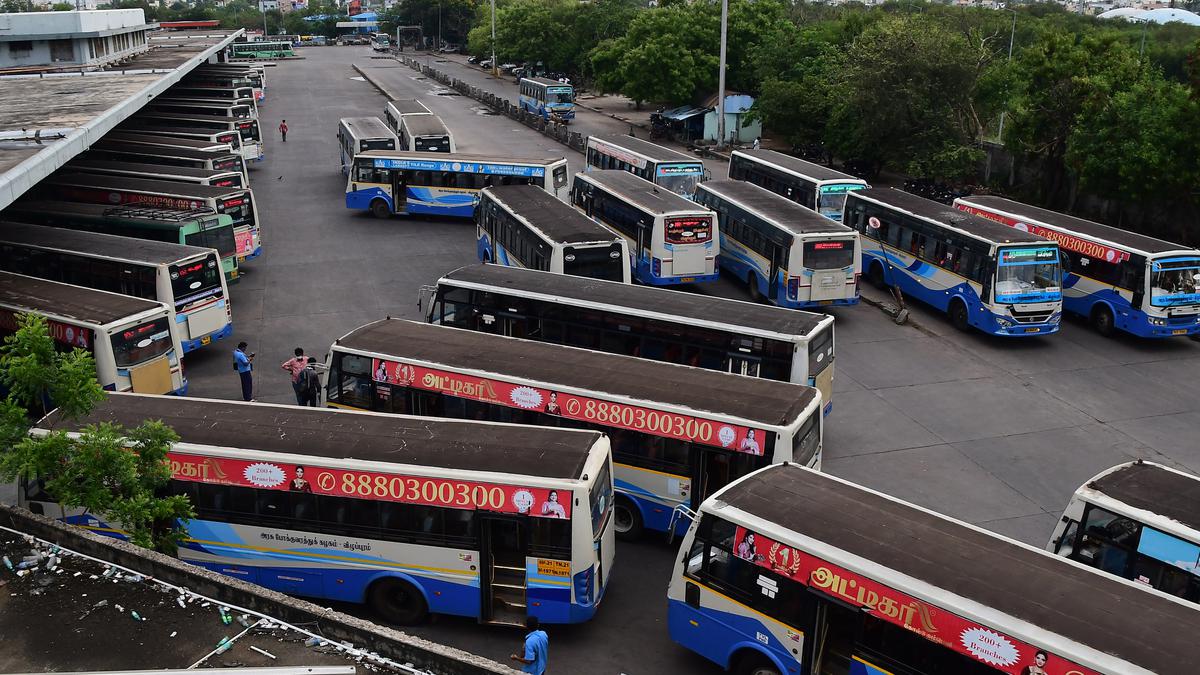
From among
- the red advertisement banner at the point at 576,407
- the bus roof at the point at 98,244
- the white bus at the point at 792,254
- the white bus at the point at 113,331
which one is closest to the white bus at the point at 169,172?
the bus roof at the point at 98,244

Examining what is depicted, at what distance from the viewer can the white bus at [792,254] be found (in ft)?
81.6

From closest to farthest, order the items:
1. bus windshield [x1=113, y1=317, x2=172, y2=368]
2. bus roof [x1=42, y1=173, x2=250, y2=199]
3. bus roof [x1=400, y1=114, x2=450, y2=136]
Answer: bus windshield [x1=113, y1=317, x2=172, y2=368] → bus roof [x1=42, y1=173, x2=250, y2=199] → bus roof [x1=400, y1=114, x2=450, y2=136]

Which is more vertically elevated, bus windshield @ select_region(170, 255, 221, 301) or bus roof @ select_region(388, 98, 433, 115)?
bus roof @ select_region(388, 98, 433, 115)

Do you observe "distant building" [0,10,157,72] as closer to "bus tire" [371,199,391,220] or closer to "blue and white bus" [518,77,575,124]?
"bus tire" [371,199,391,220]

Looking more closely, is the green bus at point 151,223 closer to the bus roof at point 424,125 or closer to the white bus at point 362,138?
the white bus at point 362,138

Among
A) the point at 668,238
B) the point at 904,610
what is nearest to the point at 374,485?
the point at 904,610

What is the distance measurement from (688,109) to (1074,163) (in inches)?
1066

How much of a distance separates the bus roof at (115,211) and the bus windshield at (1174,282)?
77.0 ft

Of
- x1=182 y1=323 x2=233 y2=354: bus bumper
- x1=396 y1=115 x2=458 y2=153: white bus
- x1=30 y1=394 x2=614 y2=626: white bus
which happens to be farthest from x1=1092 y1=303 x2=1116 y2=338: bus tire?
x1=396 y1=115 x2=458 y2=153: white bus

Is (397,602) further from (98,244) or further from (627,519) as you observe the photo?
(98,244)

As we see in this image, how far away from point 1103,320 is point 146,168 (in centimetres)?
2864

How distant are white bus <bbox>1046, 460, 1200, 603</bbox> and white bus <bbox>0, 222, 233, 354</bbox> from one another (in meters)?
17.5

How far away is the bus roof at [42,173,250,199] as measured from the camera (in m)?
28.6

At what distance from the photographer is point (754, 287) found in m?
27.5
